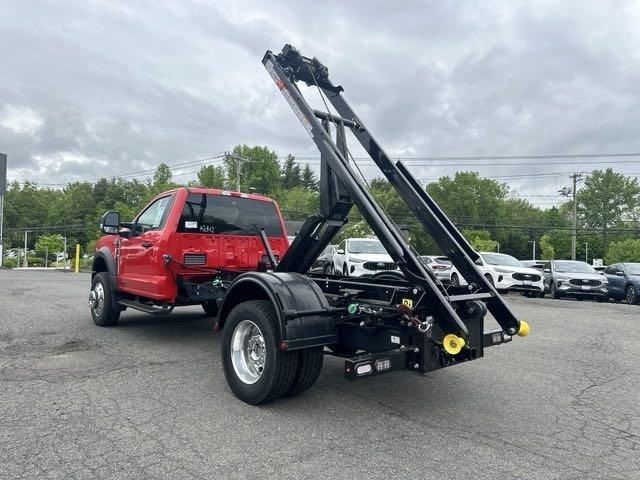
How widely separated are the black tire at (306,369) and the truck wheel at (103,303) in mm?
4718

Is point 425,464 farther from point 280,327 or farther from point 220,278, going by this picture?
point 220,278

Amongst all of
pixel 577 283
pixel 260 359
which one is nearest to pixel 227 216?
pixel 260 359

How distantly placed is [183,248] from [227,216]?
874 millimetres

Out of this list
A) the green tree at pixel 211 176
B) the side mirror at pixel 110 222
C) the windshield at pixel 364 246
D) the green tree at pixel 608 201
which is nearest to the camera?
the side mirror at pixel 110 222

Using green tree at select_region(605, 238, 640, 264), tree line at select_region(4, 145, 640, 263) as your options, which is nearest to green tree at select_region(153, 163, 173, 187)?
tree line at select_region(4, 145, 640, 263)

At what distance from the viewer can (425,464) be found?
3438mm

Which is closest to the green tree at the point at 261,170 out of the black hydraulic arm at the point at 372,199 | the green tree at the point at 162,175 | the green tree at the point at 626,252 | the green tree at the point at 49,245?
the green tree at the point at 162,175

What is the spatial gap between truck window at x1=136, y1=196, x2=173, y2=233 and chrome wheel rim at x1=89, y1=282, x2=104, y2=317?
149 cm

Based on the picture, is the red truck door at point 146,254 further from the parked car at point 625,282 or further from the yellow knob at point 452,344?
the parked car at point 625,282

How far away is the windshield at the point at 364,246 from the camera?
55.4 ft

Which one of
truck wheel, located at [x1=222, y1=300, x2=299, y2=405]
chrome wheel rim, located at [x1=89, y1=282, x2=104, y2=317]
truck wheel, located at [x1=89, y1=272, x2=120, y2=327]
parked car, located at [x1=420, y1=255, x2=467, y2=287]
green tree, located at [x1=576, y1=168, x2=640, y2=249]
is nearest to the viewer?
truck wheel, located at [x1=222, y1=300, x2=299, y2=405]

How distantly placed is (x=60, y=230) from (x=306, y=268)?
9327cm

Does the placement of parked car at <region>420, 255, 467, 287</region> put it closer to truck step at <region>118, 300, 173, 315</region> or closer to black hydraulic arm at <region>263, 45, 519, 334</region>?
black hydraulic arm at <region>263, 45, 519, 334</region>

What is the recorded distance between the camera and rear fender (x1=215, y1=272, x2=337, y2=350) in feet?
13.8
